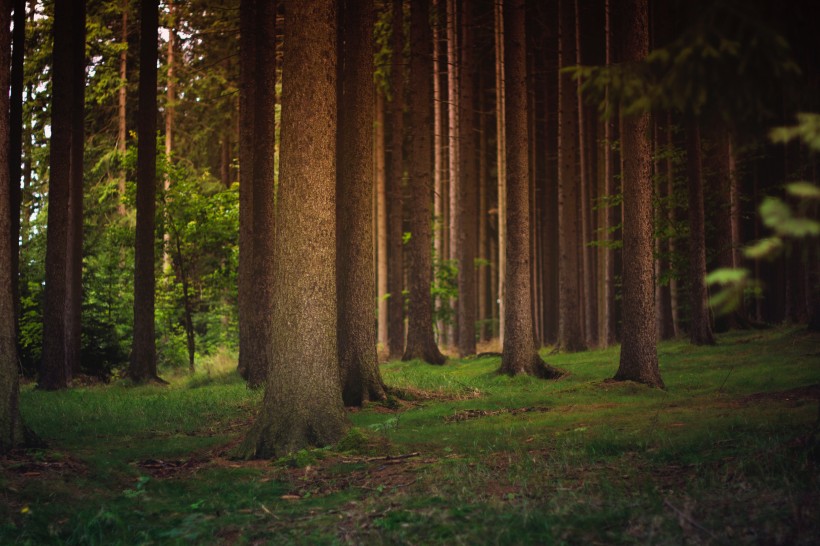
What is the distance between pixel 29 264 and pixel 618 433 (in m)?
21.0

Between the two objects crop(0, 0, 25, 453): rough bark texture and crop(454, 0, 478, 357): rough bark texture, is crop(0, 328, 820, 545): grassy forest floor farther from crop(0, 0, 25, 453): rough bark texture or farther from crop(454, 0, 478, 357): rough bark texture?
crop(454, 0, 478, 357): rough bark texture

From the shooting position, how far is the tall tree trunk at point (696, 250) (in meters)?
22.6

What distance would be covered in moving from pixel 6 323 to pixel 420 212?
16.0 metres

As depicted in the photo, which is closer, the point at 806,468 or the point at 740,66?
the point at 740,66

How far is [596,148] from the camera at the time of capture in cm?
3944

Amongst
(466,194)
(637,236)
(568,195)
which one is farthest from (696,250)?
(637,236)

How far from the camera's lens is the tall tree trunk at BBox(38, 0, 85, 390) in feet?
63.4

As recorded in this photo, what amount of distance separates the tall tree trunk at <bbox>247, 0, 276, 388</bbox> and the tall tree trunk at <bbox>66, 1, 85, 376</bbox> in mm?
6418

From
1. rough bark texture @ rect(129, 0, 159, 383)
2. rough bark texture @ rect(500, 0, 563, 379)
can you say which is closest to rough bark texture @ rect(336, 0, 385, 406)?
rough bark texture @ rect(500, 0, 563, 379)

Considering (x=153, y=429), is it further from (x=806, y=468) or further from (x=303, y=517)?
(x=806, y=468)

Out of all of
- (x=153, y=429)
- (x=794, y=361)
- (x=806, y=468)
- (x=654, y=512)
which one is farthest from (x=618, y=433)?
(x=794, y=361)

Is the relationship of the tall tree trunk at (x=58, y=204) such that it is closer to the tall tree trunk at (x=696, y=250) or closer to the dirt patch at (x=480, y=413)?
the dirt patch at (x=480, y=413)

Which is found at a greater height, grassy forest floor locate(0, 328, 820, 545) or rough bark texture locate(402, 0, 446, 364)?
rough bark texture locate(402, 0, 446, 364)

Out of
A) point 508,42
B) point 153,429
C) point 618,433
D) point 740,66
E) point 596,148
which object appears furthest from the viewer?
point 596,148
